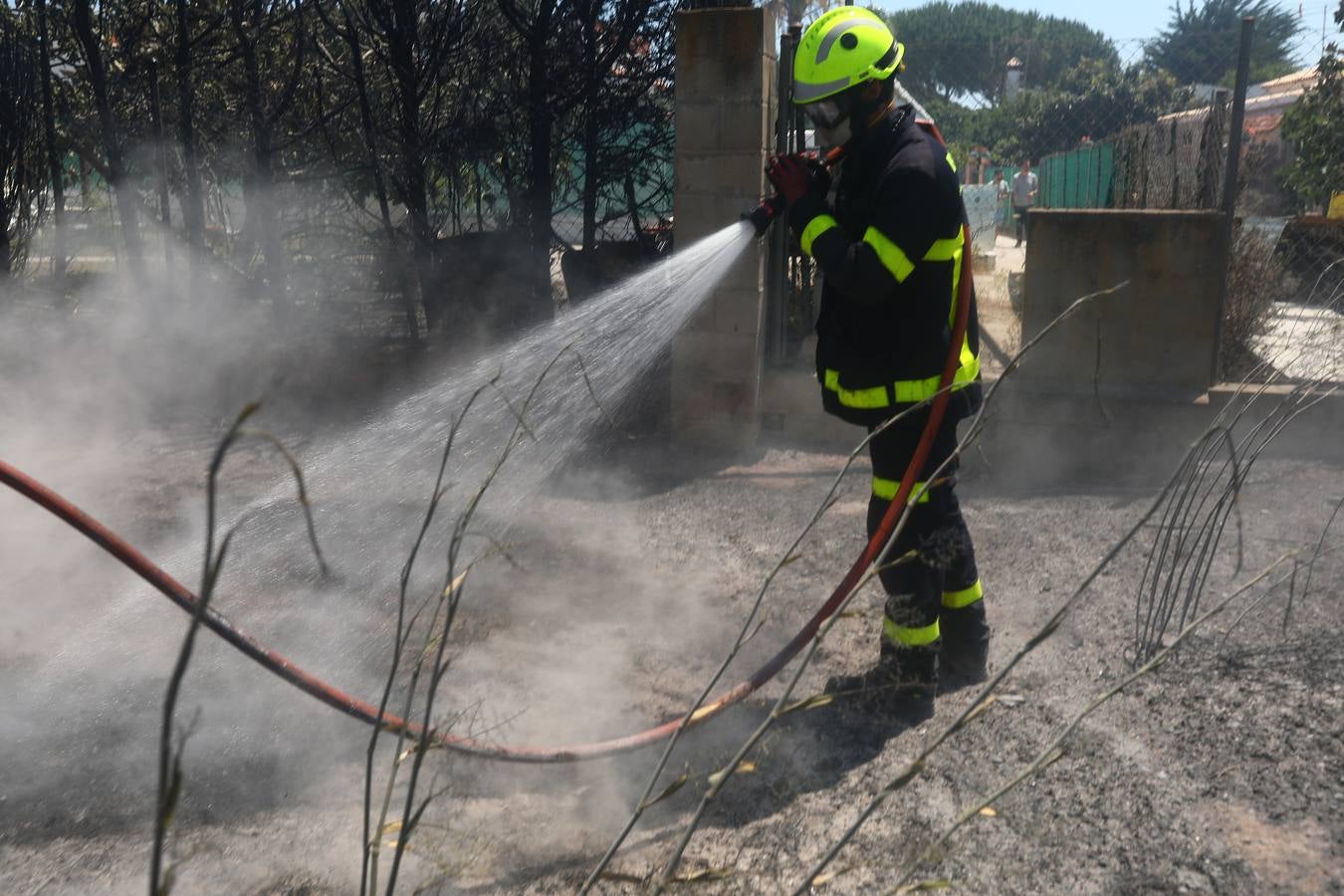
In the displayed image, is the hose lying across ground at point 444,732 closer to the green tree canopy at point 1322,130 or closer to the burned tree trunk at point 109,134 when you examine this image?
the burned tree trunk at point 109,134

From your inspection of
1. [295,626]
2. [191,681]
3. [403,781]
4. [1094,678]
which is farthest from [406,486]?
[1094,678]

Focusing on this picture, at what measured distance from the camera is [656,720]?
310cm

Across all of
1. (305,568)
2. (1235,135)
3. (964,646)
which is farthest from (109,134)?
(1235,135)

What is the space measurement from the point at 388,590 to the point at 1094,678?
2418mm

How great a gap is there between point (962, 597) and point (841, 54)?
1636mm

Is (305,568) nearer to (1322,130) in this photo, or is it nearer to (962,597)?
(962,597)

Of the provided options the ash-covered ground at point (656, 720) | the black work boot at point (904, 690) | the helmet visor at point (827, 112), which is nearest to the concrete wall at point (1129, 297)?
the ash-covered ground at point (656, 720)

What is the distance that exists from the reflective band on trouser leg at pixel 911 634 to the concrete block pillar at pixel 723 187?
2.76m

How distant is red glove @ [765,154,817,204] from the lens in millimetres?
3148

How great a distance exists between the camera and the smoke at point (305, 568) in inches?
108

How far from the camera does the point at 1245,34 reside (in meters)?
5.29

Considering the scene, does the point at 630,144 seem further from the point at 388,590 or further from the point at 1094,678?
the point at 1094,678

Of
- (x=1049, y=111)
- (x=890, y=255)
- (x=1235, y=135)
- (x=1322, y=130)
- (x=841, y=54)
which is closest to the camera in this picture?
(x=890, y=255)

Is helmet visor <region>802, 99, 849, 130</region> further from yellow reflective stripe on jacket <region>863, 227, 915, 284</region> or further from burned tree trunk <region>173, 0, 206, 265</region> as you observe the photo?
burned tree trunk <region>173, 0, 206, 265</region>
